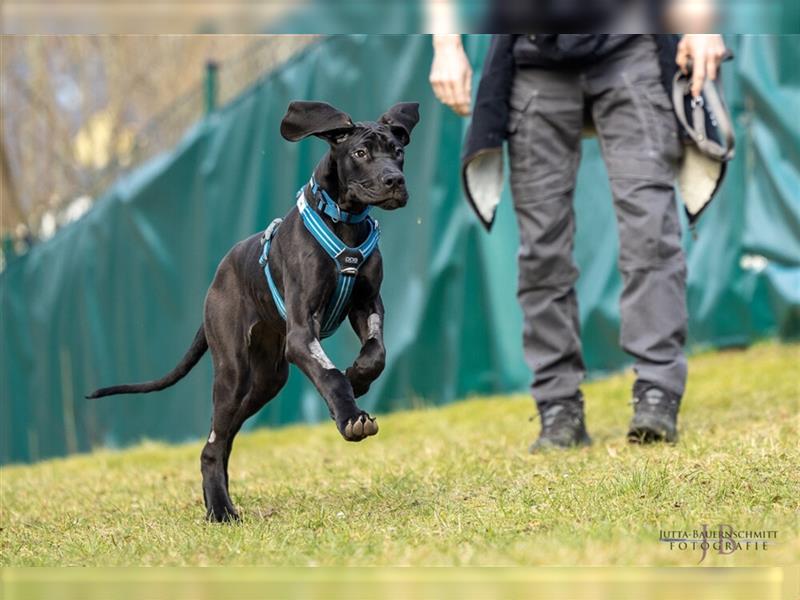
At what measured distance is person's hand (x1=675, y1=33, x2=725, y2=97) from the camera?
4.85 metres

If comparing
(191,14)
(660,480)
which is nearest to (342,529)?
(660,480)

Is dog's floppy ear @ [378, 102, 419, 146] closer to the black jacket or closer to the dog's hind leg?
the dog's hind leg

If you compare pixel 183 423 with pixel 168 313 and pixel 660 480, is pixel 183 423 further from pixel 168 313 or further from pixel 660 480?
pixel 660 480

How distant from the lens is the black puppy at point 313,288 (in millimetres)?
3545

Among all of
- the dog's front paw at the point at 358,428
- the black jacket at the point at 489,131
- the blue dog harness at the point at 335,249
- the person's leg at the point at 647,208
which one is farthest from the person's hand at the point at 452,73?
the dog's front paw at the point at 358,428

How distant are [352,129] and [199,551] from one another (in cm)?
127

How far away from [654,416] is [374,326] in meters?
1.64

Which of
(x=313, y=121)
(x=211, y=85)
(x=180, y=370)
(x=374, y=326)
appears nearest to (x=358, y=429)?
(x=374, y=326)

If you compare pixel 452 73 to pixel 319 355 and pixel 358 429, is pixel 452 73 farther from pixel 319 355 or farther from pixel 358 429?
pixel 358 429

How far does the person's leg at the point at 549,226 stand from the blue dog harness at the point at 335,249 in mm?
1579

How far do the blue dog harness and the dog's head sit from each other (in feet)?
0.20

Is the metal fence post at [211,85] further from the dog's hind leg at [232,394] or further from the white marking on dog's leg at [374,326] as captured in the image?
the white marking on dog's leg at [374,326]

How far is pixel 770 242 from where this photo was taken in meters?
8.07

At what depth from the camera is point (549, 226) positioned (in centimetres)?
517
